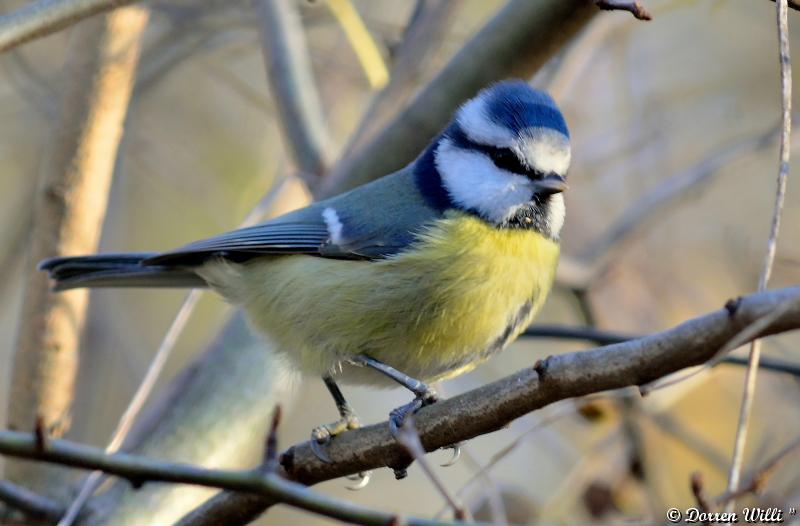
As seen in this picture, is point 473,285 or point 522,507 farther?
point 522,507

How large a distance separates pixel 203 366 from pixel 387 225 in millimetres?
722

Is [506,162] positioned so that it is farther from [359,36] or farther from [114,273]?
[114,273]

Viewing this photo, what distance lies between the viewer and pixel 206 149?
4.05 m

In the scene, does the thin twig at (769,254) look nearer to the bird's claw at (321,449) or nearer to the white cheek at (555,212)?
the bird's claw at (321,449)

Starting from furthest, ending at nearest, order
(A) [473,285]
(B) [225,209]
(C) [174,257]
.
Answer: (B) [225,209] < (C) [174,257] < (A) [473,285]

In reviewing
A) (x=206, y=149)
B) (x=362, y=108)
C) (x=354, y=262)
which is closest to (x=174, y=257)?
(x=354, y=262)

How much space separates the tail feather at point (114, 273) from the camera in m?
2.28

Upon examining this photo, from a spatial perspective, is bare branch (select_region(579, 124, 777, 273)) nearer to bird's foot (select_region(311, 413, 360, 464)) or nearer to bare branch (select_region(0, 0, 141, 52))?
bird's foot (select_region(311, 413, 360, 464))

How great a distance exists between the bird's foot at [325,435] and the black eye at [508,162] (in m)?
0.65

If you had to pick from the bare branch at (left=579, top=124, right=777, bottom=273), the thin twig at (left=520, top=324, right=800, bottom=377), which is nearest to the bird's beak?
the thin twig at (left=520, top=324, right=800, bottom=377)

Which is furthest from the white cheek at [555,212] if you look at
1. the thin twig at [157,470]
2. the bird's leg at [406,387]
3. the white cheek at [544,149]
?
the thin twig at [157,470]

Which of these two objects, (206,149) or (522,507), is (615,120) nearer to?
(206,149)

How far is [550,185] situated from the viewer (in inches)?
77.8

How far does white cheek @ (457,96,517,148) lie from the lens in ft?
6.64
